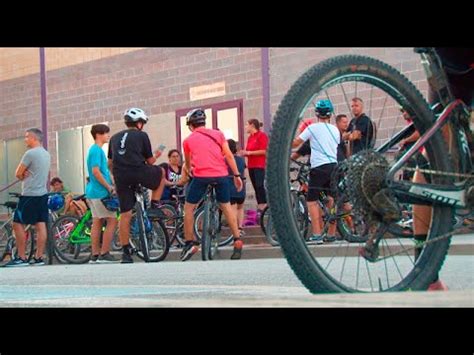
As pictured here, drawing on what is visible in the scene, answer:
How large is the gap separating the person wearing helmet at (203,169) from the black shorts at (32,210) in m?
2.24

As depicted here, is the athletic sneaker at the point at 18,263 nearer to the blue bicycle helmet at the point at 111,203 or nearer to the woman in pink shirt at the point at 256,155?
the blue bicycle helmet at the point at 111,203

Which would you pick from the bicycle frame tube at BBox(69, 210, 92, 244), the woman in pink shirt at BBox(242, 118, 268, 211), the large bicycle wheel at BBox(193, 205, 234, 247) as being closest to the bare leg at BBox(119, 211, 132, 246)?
the large bicycle wheel at BBox(193, 205, 234, 247)

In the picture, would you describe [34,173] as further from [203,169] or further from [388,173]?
[388,173]

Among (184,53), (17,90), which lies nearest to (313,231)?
(184,53)

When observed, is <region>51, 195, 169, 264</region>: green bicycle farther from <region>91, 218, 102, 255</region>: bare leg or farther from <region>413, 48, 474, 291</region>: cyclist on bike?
<region>413, 48, 474, 291</region>: cyclist on bike

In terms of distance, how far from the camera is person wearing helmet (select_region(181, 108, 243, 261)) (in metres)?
10.6

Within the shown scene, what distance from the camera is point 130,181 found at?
439 inches

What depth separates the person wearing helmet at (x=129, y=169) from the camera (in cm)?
1104

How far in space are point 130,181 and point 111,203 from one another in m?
1.01

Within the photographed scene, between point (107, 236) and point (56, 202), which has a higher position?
point (56, 202)

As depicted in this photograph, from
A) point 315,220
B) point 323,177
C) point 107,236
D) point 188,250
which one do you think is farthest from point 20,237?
point 323,177

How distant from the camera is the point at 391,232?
3.84m

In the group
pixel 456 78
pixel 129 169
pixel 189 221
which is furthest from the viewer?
pixel 129 169
